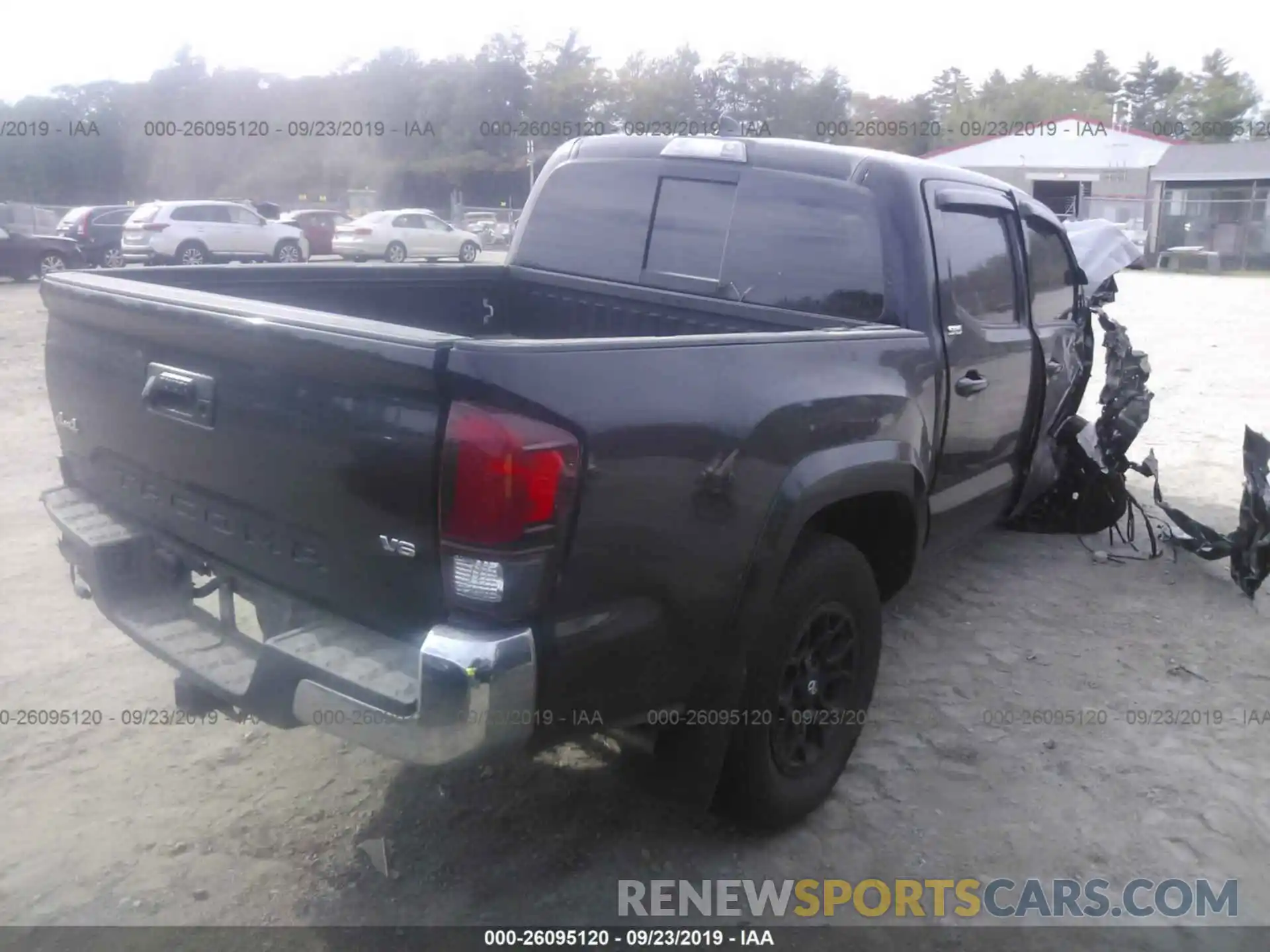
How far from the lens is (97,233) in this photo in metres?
23.8

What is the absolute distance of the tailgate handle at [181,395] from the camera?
273 centimetres

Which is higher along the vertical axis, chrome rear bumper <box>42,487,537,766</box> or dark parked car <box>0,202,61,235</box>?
dark parked car <box>0,202,61,235</box>

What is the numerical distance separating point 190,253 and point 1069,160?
3650cm

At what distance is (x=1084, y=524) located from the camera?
611cm

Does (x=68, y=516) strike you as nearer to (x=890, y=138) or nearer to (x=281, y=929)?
(x=281, y=929)

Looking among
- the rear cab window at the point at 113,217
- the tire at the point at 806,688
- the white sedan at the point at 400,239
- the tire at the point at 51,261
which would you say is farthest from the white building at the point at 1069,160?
the tire at the point at 806,688

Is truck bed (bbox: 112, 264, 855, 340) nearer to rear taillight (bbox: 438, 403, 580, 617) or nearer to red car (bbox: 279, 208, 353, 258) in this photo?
rear taillight (bbox: 438, 403, 580, 617)

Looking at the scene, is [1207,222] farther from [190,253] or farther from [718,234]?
[718,234]

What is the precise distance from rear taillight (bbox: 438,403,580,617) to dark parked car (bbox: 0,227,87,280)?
22.8 m

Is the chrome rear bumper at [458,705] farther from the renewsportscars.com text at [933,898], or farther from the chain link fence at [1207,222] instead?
the chain link fence at [1207,222]

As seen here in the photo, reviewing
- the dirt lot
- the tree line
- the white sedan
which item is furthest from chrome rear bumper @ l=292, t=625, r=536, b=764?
the tree line

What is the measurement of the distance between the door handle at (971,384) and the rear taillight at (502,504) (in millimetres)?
A: 2099

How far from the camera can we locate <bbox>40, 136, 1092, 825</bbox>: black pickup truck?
7.48ft

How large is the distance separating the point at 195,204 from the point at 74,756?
2200cm
